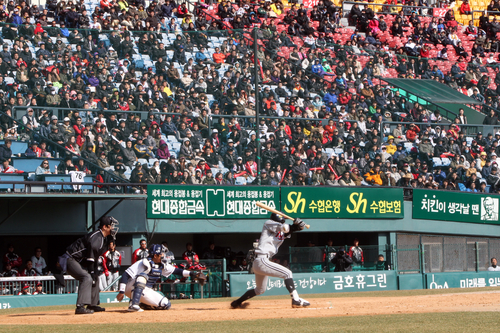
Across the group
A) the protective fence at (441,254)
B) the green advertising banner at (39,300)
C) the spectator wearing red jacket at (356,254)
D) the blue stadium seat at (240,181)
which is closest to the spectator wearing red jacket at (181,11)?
the blue stadium seat at (240,181)

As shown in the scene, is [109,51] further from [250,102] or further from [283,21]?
[283,21]

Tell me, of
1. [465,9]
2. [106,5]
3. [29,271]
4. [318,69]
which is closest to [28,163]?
[29,271]

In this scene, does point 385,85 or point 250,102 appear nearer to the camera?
point 250,102

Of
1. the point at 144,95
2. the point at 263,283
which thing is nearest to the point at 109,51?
the point at 144,95

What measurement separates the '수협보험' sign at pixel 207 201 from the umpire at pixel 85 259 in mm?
8053

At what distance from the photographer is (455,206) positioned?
22.4m

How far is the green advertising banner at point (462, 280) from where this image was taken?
1998 centimetres

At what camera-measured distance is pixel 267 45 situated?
2292 cm

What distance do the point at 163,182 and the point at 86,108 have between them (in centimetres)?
275

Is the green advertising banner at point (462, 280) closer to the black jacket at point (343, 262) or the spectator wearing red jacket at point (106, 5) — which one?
the black jacket at point (343, 262)

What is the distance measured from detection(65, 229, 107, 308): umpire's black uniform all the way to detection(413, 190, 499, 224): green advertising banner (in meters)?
13.2

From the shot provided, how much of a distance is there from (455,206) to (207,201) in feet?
26.3

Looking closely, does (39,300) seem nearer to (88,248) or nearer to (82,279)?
(82,279)

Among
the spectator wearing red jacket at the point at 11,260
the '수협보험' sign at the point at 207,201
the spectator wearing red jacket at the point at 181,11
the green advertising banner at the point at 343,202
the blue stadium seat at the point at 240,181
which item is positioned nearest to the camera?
the spectator wearing red jacket at the point at 11,260
